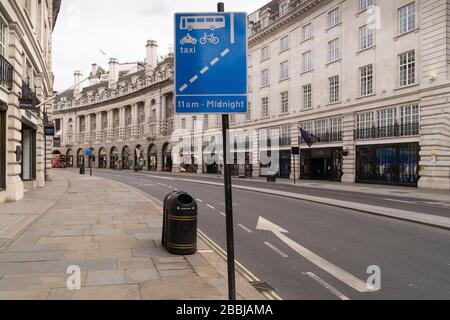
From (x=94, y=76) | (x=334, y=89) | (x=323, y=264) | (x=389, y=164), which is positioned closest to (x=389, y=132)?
(x=389, y=164)

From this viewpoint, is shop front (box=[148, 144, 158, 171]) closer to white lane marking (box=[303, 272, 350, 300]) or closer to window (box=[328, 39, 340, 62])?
window (box=[328, 39, 340, 62])

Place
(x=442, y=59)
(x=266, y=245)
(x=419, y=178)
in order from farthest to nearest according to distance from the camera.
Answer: (x=419, y=178) → (x=442, y=59) → (x=266, y=245)

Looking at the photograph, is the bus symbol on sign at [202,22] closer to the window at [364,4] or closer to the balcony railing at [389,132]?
the balcony railing at [389,132]

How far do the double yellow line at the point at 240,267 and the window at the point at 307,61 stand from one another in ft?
106

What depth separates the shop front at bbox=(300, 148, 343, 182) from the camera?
35919 mm

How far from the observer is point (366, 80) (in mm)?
32594

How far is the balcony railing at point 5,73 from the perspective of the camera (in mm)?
14884

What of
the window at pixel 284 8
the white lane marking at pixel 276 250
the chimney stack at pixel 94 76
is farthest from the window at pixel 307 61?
the chimney stack at pixel 94 76

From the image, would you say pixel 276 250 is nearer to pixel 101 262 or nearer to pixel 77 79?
pixel 101 262

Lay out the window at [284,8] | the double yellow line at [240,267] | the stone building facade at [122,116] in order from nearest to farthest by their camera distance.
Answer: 1. the double yellow line at [240,267]
2. the window at [284,8]
3. the stone building facade at [122,116]

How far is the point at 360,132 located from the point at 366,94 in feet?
10.3
